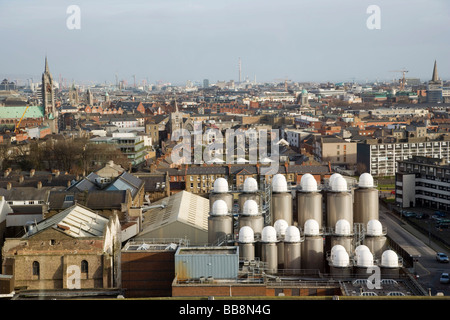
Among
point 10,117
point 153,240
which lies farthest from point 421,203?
point 10,117

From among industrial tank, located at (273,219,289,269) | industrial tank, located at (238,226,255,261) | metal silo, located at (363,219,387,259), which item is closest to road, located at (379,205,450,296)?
metal silo, located at (363,219,387,259)

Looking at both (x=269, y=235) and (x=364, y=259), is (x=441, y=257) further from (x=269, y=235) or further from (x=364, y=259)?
(x=269, y=235)

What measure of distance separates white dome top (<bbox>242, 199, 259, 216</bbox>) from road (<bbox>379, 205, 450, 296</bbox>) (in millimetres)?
4953

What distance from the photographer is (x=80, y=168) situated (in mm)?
34719

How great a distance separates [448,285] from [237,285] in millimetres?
8446

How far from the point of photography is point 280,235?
47.5 feet

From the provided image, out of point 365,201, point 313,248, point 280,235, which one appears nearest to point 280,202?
point 280,235

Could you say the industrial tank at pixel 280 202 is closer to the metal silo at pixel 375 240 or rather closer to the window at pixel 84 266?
the metal silo at pixel 375 240

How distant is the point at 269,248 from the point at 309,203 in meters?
1.85

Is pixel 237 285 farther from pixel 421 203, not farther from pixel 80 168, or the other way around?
pixel 80 168

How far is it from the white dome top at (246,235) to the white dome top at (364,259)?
7.79 feet

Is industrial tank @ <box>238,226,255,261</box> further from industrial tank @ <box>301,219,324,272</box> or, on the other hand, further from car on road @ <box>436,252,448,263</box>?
car on road @ <box>436,252,448,263</box>

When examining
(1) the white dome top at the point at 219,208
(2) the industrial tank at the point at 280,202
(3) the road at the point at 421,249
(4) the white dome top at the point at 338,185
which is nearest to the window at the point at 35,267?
(1) the white dome top at the point at 219,208

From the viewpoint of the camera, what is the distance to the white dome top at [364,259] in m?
13.2
